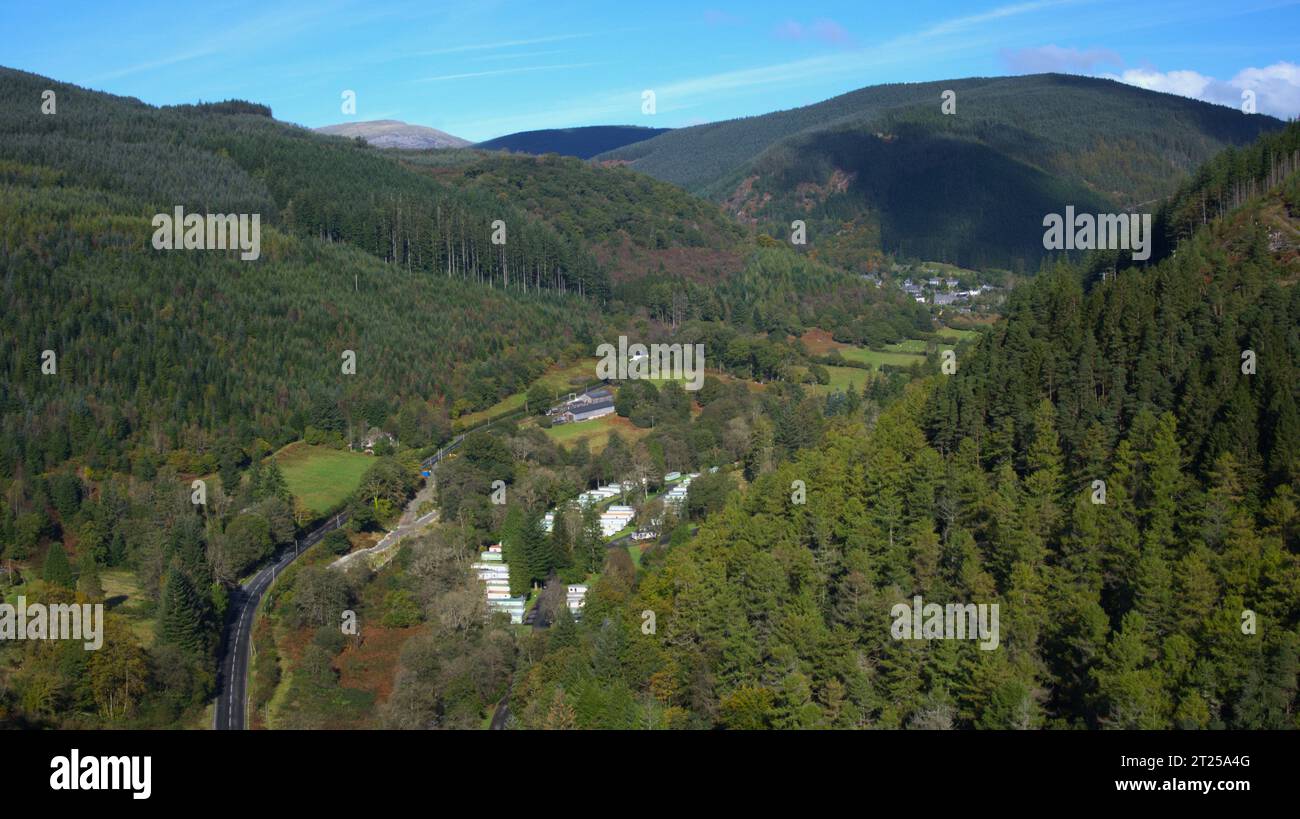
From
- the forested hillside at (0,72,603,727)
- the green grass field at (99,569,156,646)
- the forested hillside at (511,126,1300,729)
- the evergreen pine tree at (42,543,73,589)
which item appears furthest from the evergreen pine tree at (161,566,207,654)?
the forested hillside at (511,126,1300,729)

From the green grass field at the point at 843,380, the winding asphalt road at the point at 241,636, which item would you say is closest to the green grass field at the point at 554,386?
the green grass field at the point at 843,380

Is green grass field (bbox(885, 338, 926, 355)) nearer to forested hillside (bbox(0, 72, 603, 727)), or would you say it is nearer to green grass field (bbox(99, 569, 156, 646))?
forested hillside (bbox(0, 72, 603, 727))

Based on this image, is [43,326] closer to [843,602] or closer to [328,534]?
[328,534]

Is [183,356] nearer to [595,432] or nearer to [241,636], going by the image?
[595,432]

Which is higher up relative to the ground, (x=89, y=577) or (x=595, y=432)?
(x=595, y=432)

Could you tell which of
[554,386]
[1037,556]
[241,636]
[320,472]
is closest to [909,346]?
[554,386]
